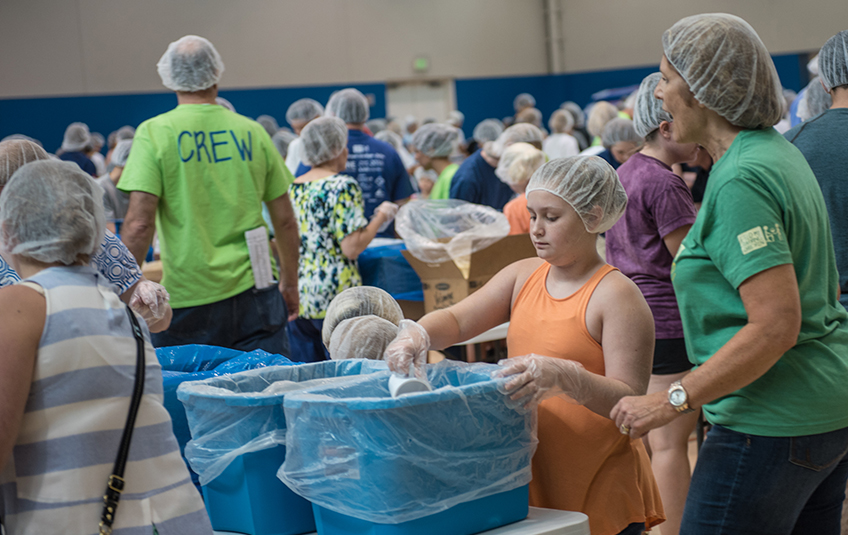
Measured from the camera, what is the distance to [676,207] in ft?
8.29

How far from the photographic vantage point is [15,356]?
1229 millimetres

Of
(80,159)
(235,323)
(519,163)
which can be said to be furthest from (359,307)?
(80,159)

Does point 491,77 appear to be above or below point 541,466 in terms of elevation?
above

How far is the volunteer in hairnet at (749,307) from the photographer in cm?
142

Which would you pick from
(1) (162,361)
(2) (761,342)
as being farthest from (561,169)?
(1) (162,361)

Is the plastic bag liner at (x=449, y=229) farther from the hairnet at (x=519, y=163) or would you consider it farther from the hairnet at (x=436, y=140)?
the hairnet at (x=436, y=140)

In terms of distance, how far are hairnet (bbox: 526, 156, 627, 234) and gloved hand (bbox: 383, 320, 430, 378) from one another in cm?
46

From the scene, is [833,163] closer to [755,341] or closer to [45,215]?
[755,341]

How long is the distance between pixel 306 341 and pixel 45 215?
283cm

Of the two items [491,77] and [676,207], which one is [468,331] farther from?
[491,77]

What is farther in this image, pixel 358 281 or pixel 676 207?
pixel 358 281

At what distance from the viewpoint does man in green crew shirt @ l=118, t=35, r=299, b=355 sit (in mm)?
3227

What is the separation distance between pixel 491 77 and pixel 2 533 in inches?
647

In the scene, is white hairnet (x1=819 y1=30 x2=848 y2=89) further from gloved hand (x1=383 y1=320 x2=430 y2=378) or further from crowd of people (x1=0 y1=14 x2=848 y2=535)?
gloved hand (x1=383 y1=320 x2=430 y2=378)
